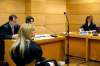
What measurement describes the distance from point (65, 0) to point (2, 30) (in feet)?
14.4

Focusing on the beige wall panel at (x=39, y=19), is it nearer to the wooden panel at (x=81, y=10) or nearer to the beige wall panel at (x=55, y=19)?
the beige wall panel at (x=55, y=19)

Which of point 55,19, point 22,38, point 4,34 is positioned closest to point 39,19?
point 55,19

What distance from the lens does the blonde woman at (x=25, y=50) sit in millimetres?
3041

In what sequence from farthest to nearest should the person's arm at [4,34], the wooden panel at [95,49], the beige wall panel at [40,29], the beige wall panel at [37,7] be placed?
the beige wall panel at [40,29] < the beige wall panel at [37,7] < the wooden panel at [95,49] < the person's arm at [4,34]

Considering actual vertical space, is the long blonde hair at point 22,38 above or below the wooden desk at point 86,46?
above

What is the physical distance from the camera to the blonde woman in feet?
9.98

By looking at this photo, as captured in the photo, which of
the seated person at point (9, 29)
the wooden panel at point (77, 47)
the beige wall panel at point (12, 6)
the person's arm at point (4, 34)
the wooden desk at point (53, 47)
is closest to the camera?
the person's arm at point (4, 34)

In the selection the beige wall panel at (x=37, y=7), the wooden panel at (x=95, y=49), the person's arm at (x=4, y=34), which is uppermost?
the beige wall panel at (x=37, y=7)

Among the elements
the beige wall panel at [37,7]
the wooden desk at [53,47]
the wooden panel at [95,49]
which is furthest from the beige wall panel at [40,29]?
the wooden panel at [95,49]

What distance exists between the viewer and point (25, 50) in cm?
304

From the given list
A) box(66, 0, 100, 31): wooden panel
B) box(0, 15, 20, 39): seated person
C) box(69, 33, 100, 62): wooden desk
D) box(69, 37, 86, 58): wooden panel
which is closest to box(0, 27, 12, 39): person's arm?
box(0, 15, 20, 39): seated person

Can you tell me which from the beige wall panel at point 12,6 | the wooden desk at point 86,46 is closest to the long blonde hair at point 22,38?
the wooden desk at point 86,46

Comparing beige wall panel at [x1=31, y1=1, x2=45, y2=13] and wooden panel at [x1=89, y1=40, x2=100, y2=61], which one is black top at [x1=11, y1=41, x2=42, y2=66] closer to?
wooden panel at [x1=89, y1=40, x2=100, y2=61]

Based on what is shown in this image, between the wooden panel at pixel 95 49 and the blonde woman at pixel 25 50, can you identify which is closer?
the blonde woman at pixel 25 50
